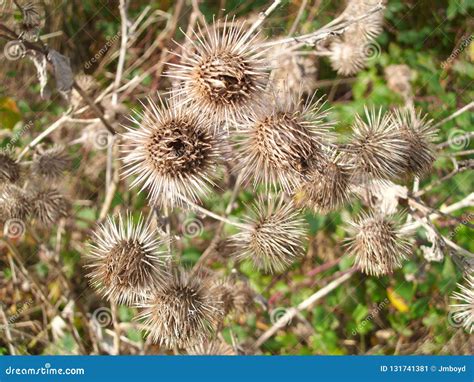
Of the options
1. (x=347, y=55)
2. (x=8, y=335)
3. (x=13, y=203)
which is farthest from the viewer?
(x=347, y=55)

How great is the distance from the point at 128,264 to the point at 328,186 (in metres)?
0.85

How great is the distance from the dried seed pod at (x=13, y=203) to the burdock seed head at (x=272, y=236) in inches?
40.4

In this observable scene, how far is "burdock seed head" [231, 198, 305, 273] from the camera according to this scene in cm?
200

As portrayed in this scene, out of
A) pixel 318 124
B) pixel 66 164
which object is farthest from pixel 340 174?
pixel 66 164

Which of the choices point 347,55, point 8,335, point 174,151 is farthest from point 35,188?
point 347,55

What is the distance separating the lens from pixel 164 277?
6.55ft

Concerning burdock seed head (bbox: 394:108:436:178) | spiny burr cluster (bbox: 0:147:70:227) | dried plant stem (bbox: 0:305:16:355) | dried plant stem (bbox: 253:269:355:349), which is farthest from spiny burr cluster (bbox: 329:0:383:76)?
dried plant stem (bbox: 0:305:16:355)

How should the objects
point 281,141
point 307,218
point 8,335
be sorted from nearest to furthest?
point 281,141
point 8,335
point 307,218

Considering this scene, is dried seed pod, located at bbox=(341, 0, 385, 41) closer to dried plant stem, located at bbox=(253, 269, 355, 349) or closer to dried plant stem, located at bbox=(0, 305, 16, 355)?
dried plant stem, located at bbox=(253, 269, 355, 349)

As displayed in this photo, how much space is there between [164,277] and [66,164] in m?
0.95

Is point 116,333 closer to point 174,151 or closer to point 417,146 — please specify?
point 174,151

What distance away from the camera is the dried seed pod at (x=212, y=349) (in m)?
2.26

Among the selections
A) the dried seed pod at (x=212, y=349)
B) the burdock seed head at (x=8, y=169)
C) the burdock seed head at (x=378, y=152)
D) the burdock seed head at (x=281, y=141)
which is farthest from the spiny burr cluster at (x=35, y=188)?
the burdock seed head at (x=378, y=152)

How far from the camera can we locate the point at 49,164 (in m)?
2.45
